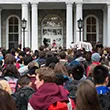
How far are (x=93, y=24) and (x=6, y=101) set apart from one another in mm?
34056

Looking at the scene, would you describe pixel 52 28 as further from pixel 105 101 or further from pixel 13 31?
pixel 105 101

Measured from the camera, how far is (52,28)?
36781 millimetres

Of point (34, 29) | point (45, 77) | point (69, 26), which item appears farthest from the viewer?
point (34, 29)

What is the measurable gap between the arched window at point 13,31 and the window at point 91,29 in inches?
248

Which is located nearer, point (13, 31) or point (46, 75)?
point (46, 75)

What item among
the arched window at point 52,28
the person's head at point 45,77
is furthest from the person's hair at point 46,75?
the arched window at point 52,28

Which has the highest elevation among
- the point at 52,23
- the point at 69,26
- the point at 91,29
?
the point at 52,23

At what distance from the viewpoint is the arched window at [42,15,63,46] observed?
120 feet

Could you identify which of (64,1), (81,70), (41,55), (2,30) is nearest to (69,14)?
(64,1)

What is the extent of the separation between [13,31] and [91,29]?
7.02 m

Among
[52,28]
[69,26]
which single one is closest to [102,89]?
[69,26]

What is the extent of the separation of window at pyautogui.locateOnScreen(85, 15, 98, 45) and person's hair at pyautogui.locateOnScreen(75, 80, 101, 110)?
32.8 metres

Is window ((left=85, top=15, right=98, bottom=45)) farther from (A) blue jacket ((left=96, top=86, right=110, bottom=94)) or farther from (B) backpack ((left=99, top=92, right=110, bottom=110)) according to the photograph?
(B) backpack ((left=99, top=92, right=110, bottom=110))

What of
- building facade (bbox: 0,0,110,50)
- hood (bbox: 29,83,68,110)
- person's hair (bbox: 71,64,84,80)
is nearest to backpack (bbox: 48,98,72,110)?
hood (bbox: 29,83,68,110)
